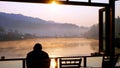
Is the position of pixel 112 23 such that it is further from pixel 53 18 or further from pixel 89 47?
pixel 53 18

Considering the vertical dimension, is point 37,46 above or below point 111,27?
below

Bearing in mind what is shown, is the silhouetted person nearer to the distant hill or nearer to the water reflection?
the water reflection

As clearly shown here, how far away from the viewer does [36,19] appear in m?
10.9

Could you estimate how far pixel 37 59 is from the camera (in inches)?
205

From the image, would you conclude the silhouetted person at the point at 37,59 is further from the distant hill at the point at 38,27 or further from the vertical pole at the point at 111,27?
the distant hill at the point at 38,27

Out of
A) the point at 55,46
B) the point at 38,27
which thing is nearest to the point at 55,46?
A: the point at 55,46

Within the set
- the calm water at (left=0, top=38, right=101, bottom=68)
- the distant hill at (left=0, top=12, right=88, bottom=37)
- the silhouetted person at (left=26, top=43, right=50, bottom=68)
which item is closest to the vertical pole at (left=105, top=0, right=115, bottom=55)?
the calm water at (left=0, top=38, right=101, bottom=68)

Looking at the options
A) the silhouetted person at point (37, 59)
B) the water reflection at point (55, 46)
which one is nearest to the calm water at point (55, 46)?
the water reflection at point (55, 46)

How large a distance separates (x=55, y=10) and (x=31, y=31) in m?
1.88

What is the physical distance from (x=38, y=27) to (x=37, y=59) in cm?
627

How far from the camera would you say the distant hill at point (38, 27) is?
10.2 m

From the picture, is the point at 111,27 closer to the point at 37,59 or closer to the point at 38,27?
the point at 37,59

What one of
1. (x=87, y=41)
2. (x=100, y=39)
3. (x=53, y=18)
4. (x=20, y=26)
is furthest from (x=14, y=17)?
(x=100, y=39)

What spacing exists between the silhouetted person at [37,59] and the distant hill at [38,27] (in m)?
4.66
